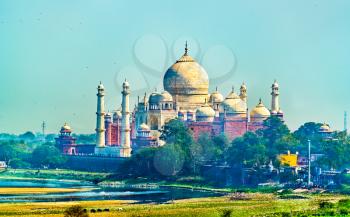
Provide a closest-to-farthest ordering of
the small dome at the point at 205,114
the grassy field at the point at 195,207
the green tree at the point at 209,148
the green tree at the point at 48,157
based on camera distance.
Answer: the grassy field at the point at 195,207, the green tree at the point at 209,148, the small dome at the point at 205,114, the green tree at the point at 48,157

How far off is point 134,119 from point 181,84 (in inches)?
218

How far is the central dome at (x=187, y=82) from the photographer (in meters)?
106

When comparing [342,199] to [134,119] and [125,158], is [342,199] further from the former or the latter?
[134,119]

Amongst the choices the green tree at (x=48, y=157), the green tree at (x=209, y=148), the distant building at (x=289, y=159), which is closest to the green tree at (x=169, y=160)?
the green tree at (x=209, y=148)

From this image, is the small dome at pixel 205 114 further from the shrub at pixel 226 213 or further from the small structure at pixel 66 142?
the shrub at pixel 226 213

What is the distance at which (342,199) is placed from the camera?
70.1 meters

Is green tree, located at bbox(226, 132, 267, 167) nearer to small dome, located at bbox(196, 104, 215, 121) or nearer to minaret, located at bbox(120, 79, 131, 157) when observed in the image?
small dome, located at bbox(196, 104, 215, 121)

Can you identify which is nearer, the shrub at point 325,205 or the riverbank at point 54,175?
the shrub at point 325,205

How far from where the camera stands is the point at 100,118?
107000mm

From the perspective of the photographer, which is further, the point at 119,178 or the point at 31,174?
the point at 31,174

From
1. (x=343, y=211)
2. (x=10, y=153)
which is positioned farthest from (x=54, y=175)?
(x=343, y=211)

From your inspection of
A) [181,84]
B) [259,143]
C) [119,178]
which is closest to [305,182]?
[259,143]

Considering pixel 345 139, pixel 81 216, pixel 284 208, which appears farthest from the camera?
pixel 345 139

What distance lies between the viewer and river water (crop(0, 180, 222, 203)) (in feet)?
237
